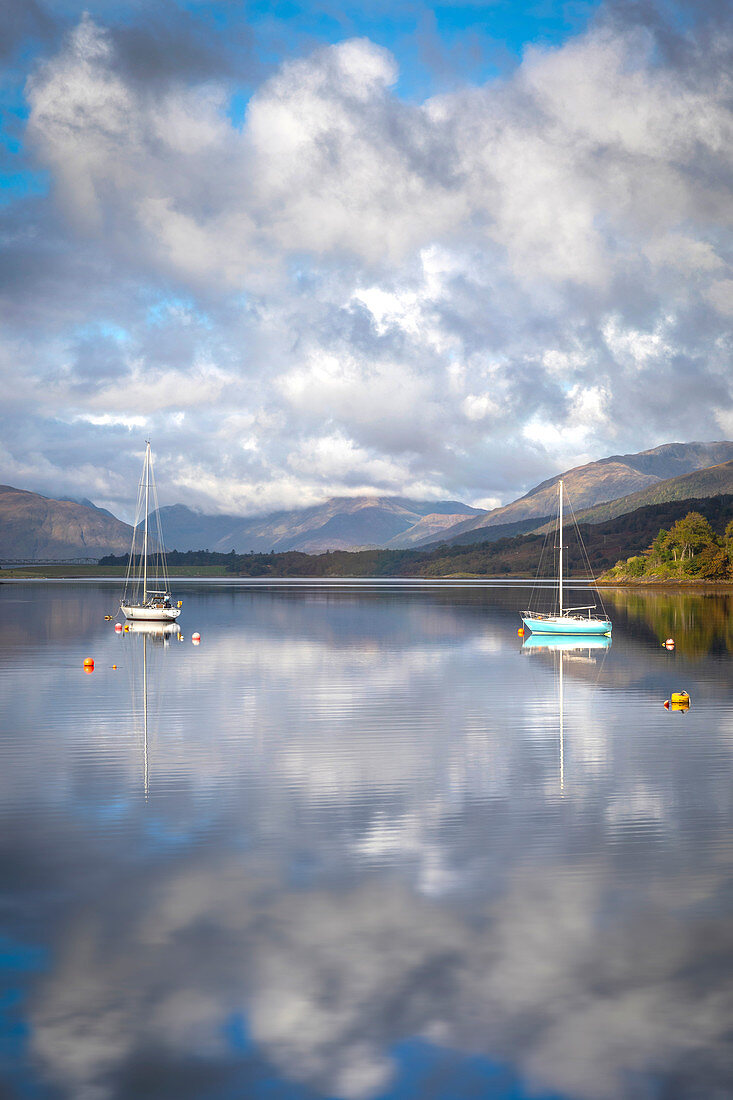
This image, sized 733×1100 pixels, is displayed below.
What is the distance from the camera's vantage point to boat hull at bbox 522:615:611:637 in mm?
66188

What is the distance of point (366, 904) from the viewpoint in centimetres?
1318

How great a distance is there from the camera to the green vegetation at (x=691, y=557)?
180 m

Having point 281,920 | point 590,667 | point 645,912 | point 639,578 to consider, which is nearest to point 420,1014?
point 281,920

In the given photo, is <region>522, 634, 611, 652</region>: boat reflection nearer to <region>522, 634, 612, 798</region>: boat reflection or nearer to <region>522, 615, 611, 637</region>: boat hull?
<region>522, 634, 612, 798</region>: boat reflection

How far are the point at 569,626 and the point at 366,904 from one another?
56660 millimetres

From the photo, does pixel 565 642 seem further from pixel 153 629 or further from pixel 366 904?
pixel 366 904

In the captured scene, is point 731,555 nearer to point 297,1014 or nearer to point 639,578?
point 639,578

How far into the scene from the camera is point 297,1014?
33.0 ft

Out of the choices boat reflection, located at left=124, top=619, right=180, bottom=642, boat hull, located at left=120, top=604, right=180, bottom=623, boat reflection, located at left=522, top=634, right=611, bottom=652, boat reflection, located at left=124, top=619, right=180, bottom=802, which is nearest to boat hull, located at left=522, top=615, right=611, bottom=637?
boat reflection, located at left=522, top=634, right=611, bottom=652

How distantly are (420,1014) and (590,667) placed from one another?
3901cm

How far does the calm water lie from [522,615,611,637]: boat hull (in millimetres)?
35457

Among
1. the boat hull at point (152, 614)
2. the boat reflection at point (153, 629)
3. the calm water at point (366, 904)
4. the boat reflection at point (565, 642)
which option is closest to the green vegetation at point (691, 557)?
the boat reflection at point (565, 642)

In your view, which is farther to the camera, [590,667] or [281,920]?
[590,667]

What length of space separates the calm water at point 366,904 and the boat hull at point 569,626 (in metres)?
35.5
